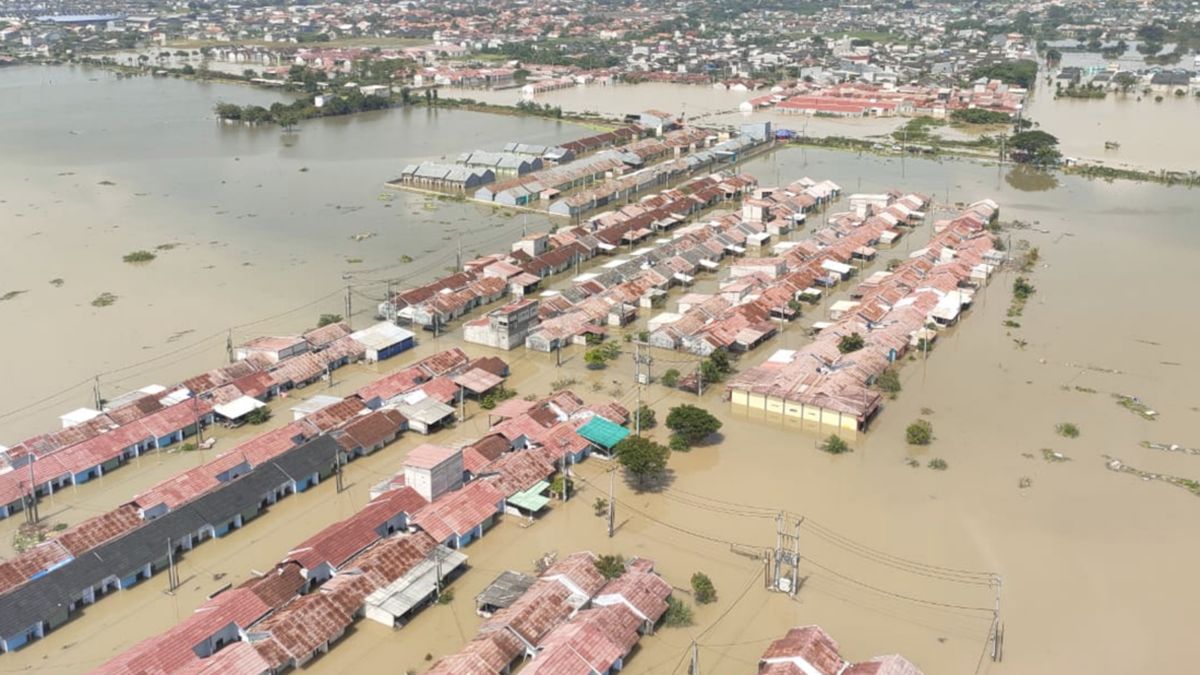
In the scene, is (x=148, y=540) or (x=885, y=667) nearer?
(x=885, y=667)

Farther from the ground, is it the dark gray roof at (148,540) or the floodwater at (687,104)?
the floodwater at (687,104)


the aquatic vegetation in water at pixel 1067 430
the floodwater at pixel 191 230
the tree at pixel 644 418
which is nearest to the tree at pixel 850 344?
the aquatic vegetation in water at pixel 1067 430

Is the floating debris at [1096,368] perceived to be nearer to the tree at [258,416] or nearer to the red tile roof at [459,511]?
the red tile roof at [459,511]

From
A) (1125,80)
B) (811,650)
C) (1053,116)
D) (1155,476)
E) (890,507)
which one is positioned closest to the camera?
(811,650)

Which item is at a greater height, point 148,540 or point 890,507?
point 148,540

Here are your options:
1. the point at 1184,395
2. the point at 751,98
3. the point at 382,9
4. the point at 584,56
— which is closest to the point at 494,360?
the point at 1184,395

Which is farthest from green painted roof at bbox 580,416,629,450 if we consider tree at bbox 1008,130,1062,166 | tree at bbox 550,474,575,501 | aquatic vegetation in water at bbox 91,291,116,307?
tree at bbox 1008,130,1062,166

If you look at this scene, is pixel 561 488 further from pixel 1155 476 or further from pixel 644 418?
pixel 1155 476

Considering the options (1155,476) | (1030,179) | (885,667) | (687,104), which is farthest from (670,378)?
(687,104)
